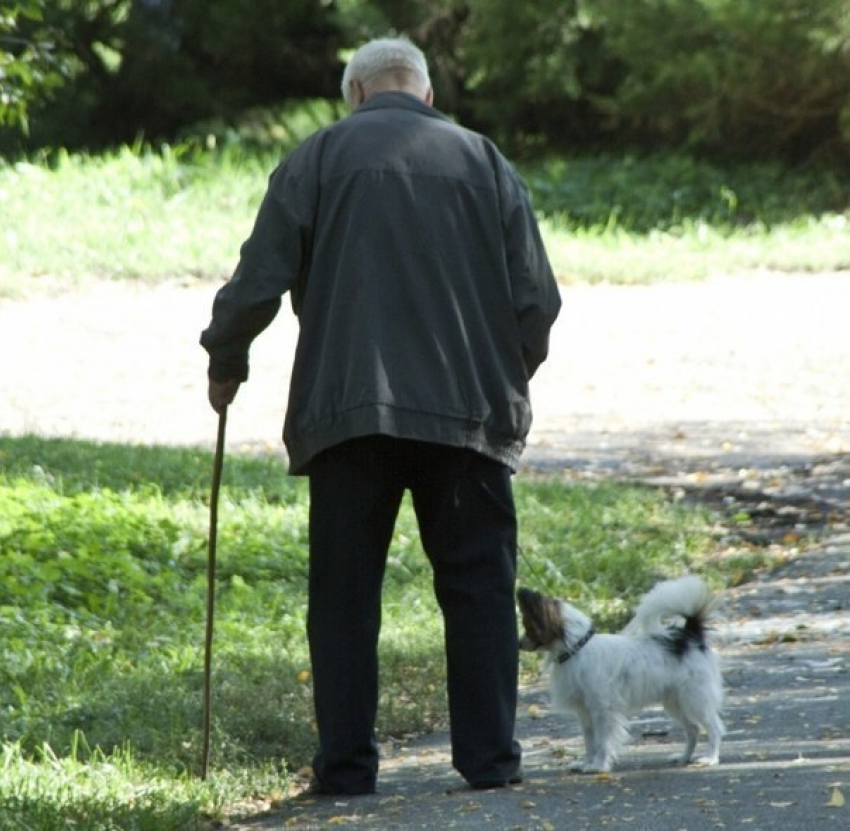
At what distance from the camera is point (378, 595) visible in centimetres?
492

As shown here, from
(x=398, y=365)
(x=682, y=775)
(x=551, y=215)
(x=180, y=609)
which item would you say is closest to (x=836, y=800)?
(x=682, y=775)

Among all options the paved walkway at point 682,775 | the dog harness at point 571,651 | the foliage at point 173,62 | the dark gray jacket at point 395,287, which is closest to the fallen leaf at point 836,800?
the paved walkway at point 682,775

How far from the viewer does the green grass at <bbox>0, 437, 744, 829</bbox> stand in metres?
5.12

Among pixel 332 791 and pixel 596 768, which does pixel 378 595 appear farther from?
pixel 596 768

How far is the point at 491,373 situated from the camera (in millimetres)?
4816

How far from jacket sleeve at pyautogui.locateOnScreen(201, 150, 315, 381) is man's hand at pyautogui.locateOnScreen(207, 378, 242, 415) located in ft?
0.70

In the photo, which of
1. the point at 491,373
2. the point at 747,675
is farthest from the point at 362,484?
the point at 747,675

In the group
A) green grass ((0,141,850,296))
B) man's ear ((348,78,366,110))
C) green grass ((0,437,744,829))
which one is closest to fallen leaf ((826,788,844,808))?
green grass ((0,437,744,829))

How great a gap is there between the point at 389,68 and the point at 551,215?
610 inches

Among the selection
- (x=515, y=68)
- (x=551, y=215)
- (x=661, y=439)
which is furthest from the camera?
(x=515, y=68)

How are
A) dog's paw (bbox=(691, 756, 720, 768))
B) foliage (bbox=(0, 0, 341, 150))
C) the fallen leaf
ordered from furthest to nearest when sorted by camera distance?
foliage (bbox=(0, 0, 341, 150))
dog's paw (bbox=(691, 756, 720, 768))
the fallen leaf

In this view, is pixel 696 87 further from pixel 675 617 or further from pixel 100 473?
pixel 675 617

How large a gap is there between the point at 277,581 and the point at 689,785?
3.47 m

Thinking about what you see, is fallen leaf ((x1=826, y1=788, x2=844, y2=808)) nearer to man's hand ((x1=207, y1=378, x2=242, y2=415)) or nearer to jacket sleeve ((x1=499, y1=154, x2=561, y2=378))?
jacket sleeve ((x1=499, y1=154, x2=561, y2=378))
